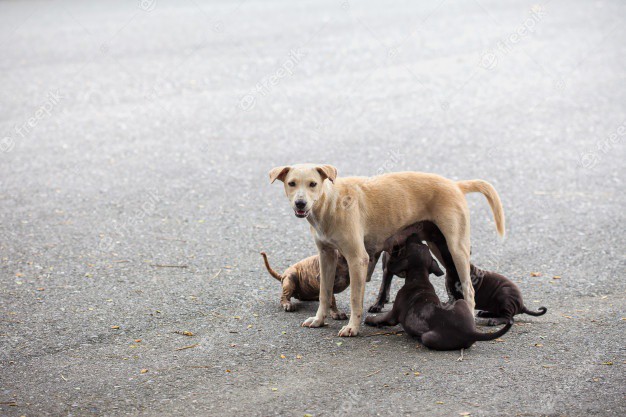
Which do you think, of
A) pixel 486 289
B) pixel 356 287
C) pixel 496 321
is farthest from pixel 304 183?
pixel 496 321

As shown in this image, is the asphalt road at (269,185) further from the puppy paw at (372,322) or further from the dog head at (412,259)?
the dog head at (412,259)

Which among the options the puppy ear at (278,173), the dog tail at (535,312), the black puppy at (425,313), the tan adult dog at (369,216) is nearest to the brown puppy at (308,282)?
the tan adult dog at (369,216)

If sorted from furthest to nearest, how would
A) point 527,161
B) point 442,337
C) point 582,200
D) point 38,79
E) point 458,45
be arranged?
point 458,45 < point 38,79 < point 527,161 < point 582,200 < point 442,337

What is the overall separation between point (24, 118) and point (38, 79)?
2196 millimetres

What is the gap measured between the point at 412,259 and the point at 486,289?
69 centimetres

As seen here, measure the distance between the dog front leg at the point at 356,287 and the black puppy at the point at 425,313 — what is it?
0.28 metres

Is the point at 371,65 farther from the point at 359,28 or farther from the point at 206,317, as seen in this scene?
the point at 206,317

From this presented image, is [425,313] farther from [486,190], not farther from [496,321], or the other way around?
[486,190]

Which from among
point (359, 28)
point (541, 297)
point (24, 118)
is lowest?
point (541, 297)

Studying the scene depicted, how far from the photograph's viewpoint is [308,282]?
264 inches

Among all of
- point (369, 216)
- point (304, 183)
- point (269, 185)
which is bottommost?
point (269, 185)

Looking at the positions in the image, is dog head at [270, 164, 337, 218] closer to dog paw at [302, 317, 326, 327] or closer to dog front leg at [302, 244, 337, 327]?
dog front leg at [302, 244, 337, 327]

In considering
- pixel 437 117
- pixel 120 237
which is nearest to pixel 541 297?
pixel 120 237

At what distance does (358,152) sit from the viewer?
36.8 ft
